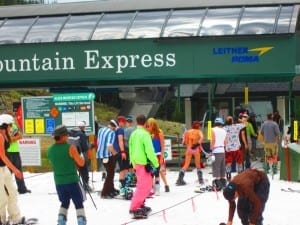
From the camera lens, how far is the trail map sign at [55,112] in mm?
17656

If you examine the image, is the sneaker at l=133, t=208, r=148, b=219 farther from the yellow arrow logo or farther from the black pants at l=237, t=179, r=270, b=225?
the yellow arrow logo

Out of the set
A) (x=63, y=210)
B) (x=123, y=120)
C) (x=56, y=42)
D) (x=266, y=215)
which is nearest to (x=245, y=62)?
(x=56, y=42)

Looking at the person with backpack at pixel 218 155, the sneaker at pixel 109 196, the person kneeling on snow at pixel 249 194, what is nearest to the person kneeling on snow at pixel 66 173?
the person kneeling on snow at pixel 249 194

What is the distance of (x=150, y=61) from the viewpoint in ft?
69.6

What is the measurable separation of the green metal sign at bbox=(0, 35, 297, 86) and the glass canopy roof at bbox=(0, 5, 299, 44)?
292 mm

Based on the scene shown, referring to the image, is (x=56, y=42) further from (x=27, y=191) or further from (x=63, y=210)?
(x=63, y=210)

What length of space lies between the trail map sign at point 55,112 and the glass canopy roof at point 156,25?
4297 millimetres

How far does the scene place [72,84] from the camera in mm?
22328

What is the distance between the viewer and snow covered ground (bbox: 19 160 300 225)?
10867 mm

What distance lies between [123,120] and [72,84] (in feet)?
28.5

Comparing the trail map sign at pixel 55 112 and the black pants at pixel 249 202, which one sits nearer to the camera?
the black pants at pixel 249 202

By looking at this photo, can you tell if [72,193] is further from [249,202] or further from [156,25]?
[156,25]

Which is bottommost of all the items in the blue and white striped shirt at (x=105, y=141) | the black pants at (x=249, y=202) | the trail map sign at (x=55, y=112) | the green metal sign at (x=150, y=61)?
the black pants at (x=249, y=202)

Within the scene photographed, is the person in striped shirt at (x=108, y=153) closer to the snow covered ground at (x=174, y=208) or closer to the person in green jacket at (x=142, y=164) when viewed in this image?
the snow covered ground at (x=174, y=208)
